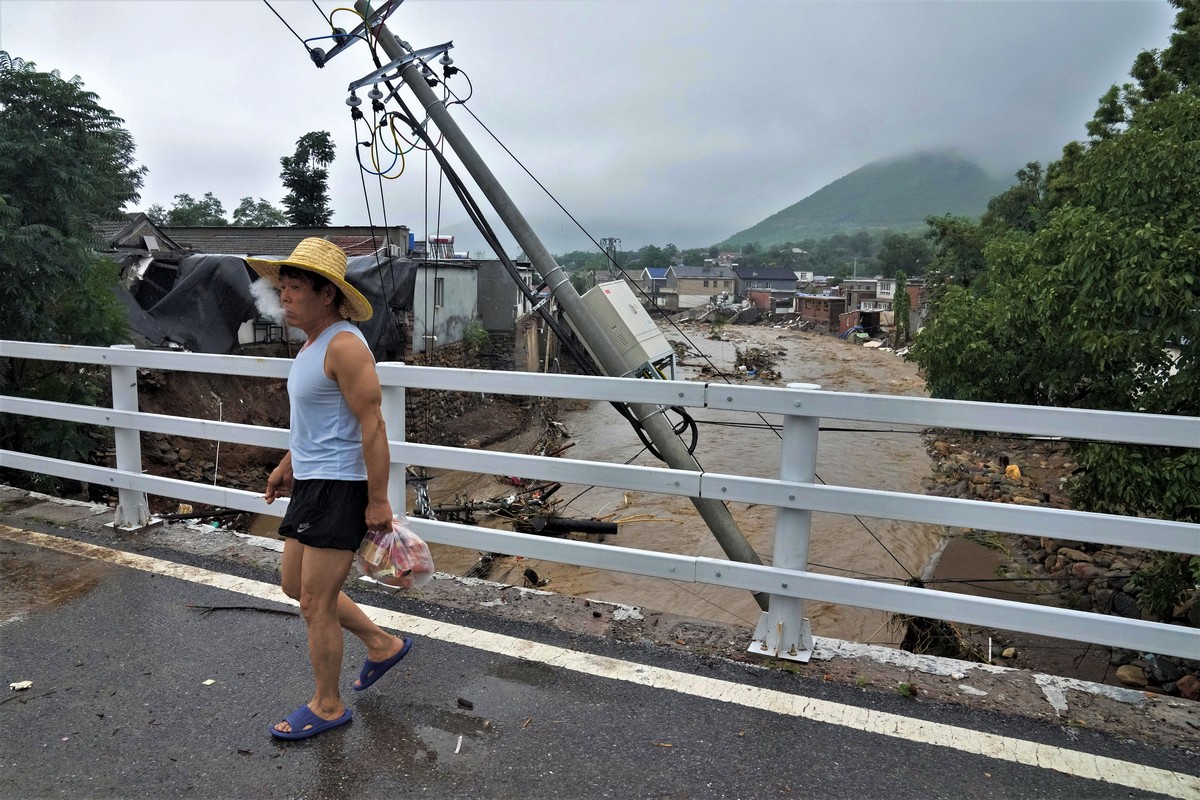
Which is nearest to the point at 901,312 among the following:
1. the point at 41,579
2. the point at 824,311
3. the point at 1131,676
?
the point at 824,311

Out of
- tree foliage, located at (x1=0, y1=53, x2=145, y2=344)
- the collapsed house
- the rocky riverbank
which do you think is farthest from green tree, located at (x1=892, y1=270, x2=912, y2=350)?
tree foliage, located at (x1=0, y1=53, x2=145, y2=344)

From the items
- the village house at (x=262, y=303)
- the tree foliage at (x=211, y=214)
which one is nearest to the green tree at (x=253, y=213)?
the tree foliage at (x=211, y=214)

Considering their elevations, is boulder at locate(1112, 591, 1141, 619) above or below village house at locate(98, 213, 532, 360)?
below

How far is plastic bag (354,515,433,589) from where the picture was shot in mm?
2904

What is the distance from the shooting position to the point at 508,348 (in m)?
28.0

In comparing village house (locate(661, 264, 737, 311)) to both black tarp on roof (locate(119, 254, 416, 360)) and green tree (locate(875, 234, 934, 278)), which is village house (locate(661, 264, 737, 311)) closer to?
green tree (locate(875, 234, 934, 278))

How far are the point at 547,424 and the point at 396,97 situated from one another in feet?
53.6

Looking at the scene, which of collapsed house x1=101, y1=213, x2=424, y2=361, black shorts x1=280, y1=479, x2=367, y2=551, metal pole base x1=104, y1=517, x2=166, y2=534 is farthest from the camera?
collapsed house x1=101, y1=213, x2=424, y2=361

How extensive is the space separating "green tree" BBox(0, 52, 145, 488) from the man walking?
747 cm

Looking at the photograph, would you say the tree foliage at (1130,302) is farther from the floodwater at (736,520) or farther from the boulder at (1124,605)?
the boulder at (1124,605)

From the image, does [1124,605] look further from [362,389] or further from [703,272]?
[703,272]

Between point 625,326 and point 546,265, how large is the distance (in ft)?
3.38

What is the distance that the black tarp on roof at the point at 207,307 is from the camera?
17141 mm

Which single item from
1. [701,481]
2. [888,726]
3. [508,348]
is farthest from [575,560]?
[508,348]
